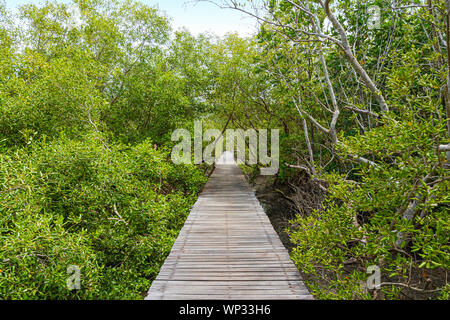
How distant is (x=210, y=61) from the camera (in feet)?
33.0

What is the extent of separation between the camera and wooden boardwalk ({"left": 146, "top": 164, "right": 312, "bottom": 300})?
8.00 ft

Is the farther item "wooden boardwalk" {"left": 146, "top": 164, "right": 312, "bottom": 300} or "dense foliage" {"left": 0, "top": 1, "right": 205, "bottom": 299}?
"dense foliage" {"left": 0, "top": 1, "right": 205, "bottom": 299}

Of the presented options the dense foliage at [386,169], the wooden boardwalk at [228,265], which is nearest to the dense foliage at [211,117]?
the dense foliage at [386,169]

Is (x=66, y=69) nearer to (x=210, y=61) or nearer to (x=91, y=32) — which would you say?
(x=91, y=32)

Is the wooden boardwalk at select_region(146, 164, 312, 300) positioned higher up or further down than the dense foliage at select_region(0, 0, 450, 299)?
further down

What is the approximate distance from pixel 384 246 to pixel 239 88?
28.2 ft

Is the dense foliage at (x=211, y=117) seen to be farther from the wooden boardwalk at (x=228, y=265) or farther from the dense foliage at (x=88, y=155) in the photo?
the wooden boardwalk at (x=228, y=265)

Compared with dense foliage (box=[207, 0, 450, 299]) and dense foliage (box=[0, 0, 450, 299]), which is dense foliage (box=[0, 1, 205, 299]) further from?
dense foliage (box=[207, 0, 450, 299])
